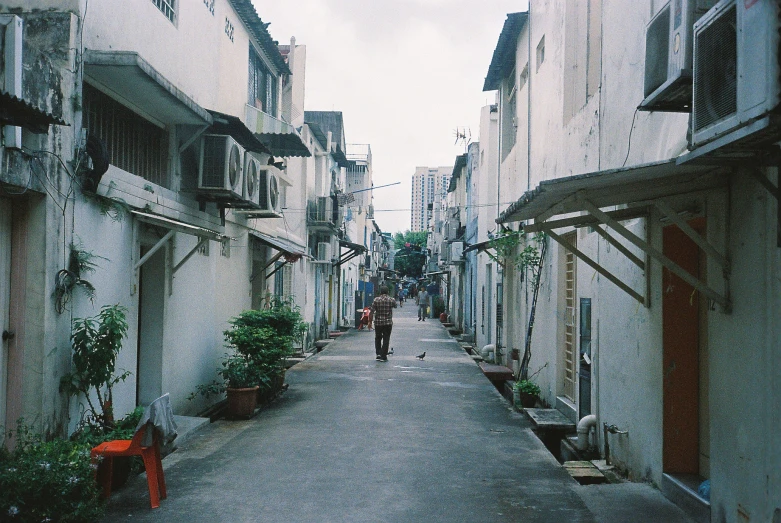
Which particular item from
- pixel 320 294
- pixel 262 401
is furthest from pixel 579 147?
pixel 320 294

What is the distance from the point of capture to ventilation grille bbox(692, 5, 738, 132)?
3.64m

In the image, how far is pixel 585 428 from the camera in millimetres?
8172

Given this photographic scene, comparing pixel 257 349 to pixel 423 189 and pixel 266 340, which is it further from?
pixel 423 189

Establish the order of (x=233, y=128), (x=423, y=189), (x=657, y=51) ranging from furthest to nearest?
(x=423, y=189)
(x=233, y=128)
(x=657, y=51)

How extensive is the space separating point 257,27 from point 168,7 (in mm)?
4161

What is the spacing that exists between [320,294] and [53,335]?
18875 millimetres

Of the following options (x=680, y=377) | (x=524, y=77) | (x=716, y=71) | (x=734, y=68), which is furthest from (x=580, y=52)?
(x=734, y=68)

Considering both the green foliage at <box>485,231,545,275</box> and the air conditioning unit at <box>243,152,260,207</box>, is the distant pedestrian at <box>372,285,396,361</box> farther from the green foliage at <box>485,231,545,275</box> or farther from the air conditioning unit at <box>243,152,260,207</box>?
the air conditioning unit at <box>243,152,260,207</box>

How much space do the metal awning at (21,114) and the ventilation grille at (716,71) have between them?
13.0 ft

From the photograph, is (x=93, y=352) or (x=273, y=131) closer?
(x=93, y=352)

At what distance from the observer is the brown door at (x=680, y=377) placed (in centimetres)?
596

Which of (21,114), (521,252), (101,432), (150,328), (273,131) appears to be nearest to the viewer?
(21,114)

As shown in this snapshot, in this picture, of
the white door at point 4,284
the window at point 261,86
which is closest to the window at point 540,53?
the window at point 261,86

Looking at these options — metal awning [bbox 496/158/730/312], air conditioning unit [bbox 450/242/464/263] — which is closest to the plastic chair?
metal awning [bbox 496/158/730/312]
